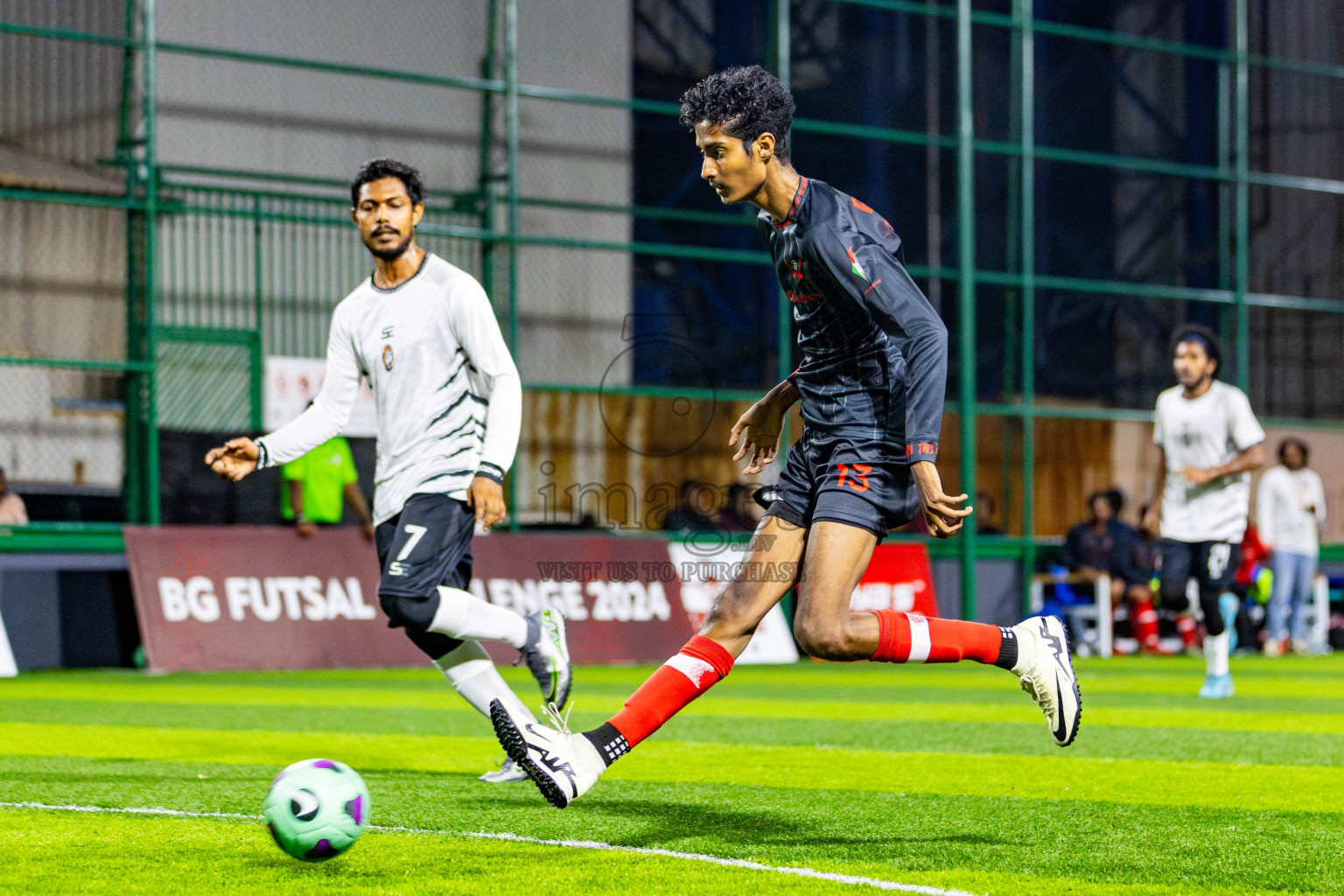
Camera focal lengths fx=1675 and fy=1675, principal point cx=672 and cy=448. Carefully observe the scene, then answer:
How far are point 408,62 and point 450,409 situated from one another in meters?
12.2

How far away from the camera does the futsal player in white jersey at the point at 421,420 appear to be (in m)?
6.07

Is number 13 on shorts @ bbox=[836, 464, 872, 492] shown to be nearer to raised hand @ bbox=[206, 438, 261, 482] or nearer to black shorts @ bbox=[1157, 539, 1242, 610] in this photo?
raised hand @ bbox=[206, 438, 261, 482]

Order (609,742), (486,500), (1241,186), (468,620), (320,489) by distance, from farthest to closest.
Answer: (1241,186), (320,489), (468,620), (486,500), (609,742)

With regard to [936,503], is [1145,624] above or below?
below

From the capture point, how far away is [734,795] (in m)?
6.10

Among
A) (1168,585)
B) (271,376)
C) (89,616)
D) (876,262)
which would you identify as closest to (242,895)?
(876,262)

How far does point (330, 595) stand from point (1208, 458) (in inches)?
278

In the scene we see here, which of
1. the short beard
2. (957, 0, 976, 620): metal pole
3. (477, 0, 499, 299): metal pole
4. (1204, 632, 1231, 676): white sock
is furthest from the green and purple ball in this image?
(957, 0, 976, 620): metal pole

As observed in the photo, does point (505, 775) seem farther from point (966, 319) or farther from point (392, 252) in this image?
point (966, 319)

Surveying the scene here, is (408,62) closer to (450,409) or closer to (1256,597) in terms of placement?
(1256,597)

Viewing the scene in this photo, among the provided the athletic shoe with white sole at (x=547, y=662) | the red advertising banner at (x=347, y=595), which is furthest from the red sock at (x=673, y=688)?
the red advertising banner at (x=347, y=595)

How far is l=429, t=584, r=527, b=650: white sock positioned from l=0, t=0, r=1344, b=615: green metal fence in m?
8.23

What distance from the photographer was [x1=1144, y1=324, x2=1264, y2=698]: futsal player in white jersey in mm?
10430

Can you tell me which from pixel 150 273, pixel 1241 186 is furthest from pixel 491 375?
pixel 1241 186
